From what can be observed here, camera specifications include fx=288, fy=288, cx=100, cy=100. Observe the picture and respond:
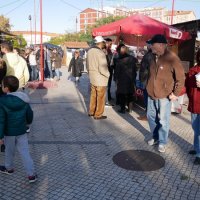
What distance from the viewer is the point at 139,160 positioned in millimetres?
4188

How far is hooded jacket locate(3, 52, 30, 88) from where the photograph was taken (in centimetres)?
504

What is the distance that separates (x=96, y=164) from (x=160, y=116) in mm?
1211

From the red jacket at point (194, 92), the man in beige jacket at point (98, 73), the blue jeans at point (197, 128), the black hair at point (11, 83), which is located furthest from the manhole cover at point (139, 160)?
the man in beige jacket at point (98, 73)

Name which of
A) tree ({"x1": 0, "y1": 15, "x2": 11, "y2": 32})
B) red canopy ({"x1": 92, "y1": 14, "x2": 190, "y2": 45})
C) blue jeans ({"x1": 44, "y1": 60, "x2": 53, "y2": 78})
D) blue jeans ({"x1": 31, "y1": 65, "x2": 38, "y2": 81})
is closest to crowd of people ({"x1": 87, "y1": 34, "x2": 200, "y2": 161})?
red canopy ({"x1": 92, "y1": 14, "x2": 190, "y2": 45})

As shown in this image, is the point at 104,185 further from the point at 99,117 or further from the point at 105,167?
the point at 99,117

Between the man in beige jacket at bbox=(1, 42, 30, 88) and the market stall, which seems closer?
the man in beige jacket at bbox=(1, 42, 30, 88)

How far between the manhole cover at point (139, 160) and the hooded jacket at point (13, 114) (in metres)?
1.51

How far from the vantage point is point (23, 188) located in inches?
133

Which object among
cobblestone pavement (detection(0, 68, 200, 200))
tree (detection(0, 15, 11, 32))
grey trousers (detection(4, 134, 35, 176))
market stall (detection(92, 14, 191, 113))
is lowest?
cobblestone pavement (detection(0, 68, 200, 200))

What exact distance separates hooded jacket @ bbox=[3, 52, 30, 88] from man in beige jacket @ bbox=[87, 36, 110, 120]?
1.59m

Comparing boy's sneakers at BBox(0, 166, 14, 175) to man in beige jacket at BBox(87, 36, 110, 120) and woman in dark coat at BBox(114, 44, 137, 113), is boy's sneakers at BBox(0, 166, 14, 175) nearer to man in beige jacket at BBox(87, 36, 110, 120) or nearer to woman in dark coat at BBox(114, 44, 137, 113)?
man in beige jacket at BBox(87, 36, 110, 120)

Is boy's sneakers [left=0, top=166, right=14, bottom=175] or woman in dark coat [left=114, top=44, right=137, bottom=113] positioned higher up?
woman in dark coat [left=114, top=44, right=137, bottom=113]

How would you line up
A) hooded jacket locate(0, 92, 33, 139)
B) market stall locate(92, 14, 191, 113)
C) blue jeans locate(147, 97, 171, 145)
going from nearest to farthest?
hooded jacket locate(0, 92, 33, 139) → blue jeans locate(147, 97, 171, 145) → market stall locate(92, 14, 191, 113)

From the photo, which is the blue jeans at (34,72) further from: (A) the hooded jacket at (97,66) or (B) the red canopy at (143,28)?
(A) the hooded jacket at (97,66)
